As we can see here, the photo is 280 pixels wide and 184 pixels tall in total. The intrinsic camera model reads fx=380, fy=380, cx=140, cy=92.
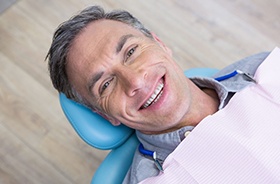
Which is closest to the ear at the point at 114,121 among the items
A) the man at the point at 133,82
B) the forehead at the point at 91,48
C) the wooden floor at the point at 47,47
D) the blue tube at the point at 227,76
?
the man at the point at 133,82

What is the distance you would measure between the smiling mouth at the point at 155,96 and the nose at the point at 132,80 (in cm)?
5

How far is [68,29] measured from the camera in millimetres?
1116

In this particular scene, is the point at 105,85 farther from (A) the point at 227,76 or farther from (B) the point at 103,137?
(A) the point at 227,76

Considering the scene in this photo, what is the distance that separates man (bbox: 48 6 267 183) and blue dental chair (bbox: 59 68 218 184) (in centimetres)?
5

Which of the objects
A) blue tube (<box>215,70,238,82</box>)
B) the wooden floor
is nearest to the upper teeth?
blue tube (<box>215,70,238,82</box>)

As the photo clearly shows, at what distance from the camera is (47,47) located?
187 cm

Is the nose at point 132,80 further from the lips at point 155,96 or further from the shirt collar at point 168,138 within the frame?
the shirt collar at point 168,138

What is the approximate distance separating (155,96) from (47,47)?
3.27 feet

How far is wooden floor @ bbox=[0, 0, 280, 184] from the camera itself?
167 centimetres

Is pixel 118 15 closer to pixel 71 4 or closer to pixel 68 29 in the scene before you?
pixel 68 29

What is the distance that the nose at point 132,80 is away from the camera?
3.28ft

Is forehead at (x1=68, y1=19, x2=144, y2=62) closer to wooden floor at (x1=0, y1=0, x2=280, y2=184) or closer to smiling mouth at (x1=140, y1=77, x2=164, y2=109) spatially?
smiling mouth at (x1=140, y1=77, x2=164, y2=109)

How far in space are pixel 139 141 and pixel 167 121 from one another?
22 centimetres

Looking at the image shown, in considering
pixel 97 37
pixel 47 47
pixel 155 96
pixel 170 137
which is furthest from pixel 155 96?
pixel 47 47
